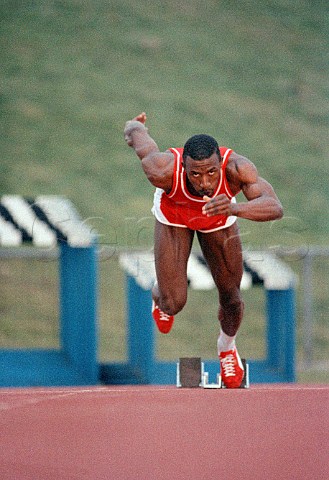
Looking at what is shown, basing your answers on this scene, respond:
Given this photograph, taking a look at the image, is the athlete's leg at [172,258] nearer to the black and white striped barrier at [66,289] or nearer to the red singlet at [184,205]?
the red singlet at [184,205]

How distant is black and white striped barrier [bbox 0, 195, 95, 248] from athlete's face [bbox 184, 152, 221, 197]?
3297 millimetres

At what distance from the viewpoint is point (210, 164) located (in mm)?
5602

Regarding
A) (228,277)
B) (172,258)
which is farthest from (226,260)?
(172,258)

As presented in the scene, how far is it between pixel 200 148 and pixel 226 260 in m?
0.82

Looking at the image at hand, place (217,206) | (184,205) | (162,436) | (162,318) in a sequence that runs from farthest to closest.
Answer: (162,318) < (184,205) < (217,206) < (162,436)

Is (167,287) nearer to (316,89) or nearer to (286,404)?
(286,404)

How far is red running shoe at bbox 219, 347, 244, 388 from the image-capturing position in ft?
20.5

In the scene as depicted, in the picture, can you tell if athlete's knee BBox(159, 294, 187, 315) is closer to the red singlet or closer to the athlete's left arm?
the red singlet

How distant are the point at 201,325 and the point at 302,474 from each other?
7.99m

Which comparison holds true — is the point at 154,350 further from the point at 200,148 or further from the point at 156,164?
the point at 200,148

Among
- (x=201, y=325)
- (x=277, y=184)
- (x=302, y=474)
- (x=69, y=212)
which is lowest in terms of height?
(x=302, y=474)

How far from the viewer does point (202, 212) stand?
575 centimetres

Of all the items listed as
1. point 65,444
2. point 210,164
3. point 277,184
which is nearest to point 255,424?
point 65,444

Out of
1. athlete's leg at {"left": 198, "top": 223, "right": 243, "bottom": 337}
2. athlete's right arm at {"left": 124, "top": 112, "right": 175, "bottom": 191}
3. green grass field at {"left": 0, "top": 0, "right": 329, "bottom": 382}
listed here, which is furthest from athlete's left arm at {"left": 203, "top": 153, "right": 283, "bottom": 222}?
green grass field at {"left": 0, "top": 0, "right": 329, "bottom": 382}
